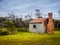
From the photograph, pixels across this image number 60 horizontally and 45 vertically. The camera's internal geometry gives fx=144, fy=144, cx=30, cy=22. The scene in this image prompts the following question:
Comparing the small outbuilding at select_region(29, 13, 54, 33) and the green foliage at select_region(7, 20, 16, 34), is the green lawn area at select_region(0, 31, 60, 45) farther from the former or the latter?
the small outbuilding at select_region(29, 13, 54, 33)

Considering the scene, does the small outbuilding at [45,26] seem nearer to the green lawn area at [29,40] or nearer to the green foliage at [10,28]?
the green foliage at [10,28]

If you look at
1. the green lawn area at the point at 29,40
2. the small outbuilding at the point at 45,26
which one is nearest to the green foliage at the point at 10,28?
the small outbuilding at the point at 45,26

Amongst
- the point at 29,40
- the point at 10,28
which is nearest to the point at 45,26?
the point at 10,28

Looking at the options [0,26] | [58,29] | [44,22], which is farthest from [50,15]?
[0,26]

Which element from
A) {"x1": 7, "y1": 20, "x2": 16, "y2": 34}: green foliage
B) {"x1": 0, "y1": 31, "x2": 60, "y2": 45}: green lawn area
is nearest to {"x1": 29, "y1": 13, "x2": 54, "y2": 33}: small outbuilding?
{"x1": 7, "y1": 20, "x2": 16, "y2": 34}: green foliage

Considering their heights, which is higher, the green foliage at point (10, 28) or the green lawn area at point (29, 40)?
the green foliage at point (10, 28)

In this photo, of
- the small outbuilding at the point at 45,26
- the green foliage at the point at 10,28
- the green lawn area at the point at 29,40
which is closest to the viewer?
the green lawn area at the point at 29,40

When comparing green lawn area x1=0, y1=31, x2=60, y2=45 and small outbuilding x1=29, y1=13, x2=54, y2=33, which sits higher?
small outbuilding x1=29, y1=13, x2=54, y2=33

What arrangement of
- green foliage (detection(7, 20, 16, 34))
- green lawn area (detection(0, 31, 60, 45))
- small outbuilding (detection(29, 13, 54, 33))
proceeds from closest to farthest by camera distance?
green lawn area (detection(0, 31, 60, 45))
green foliage (detection(7, 20, 16, 34))
small outbuilding (detection(29, 13, 54, 33))

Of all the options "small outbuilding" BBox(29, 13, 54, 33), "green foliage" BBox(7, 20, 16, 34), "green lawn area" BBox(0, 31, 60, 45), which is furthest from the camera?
"small outbuilding" BBox(29, 13, 54, 33)

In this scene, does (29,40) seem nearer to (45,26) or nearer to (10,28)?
(10,28)

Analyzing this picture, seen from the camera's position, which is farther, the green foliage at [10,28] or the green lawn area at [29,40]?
the green foliage at [10,28]

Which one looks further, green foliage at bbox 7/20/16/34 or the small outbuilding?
the small outbuilding

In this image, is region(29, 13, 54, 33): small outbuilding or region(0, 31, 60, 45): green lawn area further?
region(29, 13, 54, 33): small outbuilding
